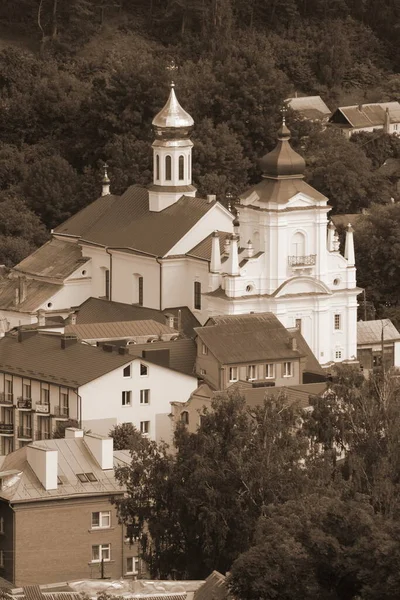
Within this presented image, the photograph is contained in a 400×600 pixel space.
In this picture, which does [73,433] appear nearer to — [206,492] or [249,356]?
[206,492]

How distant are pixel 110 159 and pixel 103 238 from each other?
1473cm

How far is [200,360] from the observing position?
88938 mm

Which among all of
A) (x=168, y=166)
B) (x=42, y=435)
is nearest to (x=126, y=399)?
(x=42, y=435)

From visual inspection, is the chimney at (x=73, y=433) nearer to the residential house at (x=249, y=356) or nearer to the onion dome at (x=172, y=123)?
the residential house at (x=249, y=356)

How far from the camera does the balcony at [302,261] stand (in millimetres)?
93625

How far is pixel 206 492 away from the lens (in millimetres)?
70562

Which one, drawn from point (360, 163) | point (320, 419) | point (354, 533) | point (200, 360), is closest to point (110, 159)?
point (360, 163)

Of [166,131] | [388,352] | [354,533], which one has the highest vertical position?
[166,131]

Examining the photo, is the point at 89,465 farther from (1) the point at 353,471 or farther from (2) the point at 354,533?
(2) the point at 354,533

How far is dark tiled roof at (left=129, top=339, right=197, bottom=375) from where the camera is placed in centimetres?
8788

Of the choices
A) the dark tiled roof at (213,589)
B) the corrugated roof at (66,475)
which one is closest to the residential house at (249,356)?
the corrugated roof at (66,475)

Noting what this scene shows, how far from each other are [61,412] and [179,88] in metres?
32.3

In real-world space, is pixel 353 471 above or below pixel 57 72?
below

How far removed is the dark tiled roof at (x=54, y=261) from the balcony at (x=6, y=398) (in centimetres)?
1170
